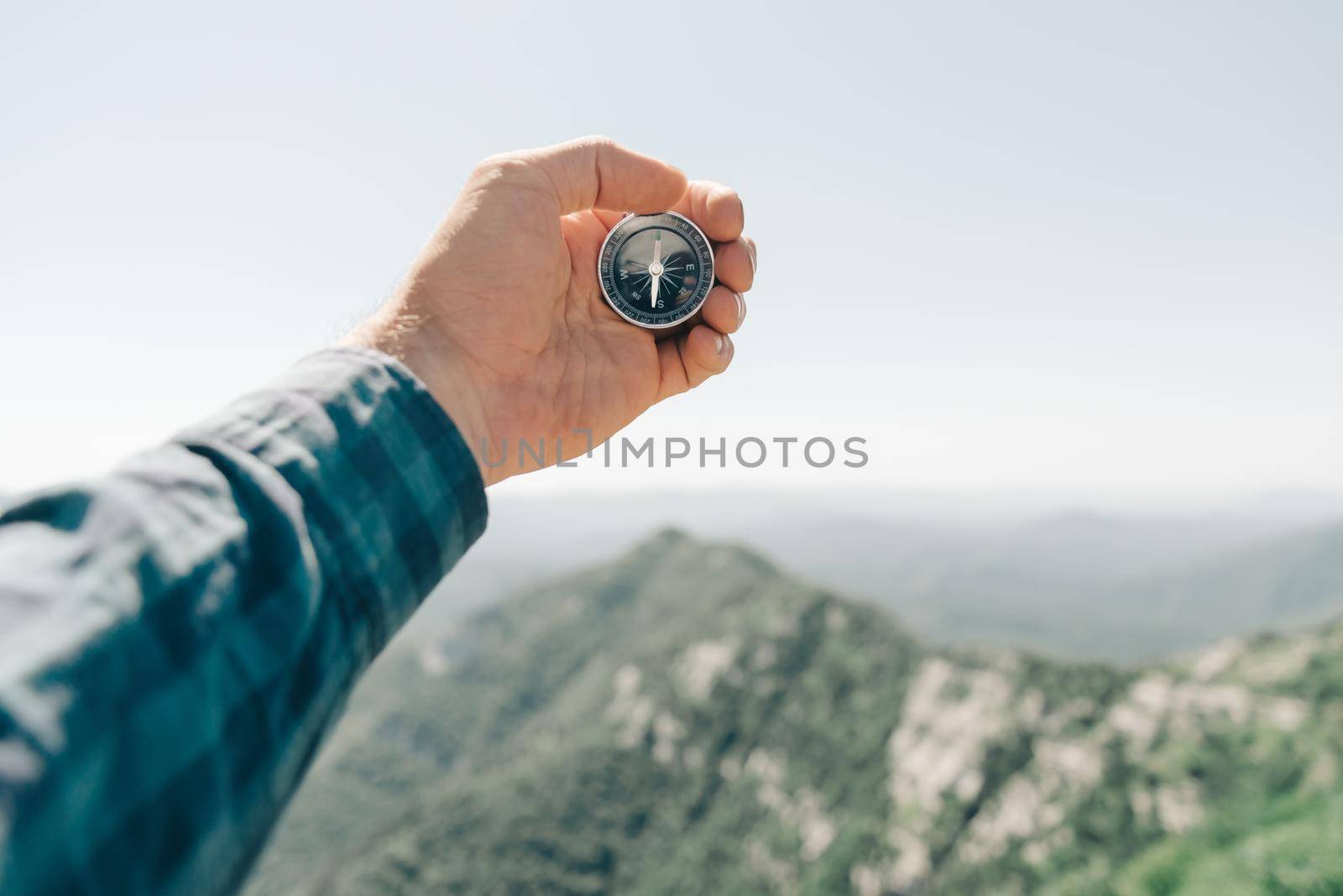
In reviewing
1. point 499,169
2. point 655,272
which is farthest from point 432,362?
point 655,272

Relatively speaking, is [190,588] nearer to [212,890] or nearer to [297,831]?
[212,890]

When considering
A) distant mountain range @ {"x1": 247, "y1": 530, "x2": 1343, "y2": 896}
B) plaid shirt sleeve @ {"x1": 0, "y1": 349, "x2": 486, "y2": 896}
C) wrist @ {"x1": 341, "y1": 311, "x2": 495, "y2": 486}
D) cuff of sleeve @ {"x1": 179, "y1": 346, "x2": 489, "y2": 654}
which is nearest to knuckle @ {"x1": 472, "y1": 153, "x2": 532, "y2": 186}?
wrist @ {"x1": 341, "y1": 311, "x2": 495, "y2": 486}

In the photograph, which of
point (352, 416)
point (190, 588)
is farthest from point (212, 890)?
point (352, 416)

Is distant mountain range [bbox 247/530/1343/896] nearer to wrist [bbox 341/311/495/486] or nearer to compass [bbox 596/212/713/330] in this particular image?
compass [bbox 596/212/713/330]

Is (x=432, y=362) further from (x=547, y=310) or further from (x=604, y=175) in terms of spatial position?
(x=604, y=175)

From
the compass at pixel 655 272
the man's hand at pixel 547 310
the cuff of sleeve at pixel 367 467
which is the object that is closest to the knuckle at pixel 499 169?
the man's hand at pixel 547 310
